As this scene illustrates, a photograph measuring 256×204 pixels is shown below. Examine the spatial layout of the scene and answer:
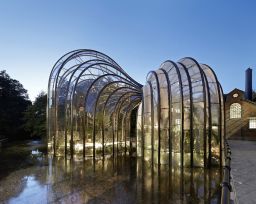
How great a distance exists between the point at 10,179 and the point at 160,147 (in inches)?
308

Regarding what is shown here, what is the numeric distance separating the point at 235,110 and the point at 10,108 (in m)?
31.9

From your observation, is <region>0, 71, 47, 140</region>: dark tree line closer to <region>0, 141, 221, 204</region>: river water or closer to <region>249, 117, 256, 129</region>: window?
<region>0, 141, 221, 204</region>: river water

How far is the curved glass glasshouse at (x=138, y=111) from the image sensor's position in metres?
14.5

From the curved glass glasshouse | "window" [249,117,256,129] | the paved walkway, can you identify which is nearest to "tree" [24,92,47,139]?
the curved glass glasshouse

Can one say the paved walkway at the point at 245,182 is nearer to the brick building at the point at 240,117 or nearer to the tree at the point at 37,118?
the brick building at the point at 240,117

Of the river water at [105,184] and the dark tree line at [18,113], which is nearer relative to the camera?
the river water at [105,184]

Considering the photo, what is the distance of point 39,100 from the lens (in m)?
34.2

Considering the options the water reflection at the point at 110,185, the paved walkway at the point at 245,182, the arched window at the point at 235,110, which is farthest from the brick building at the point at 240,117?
the water reflection at the point at 110,185

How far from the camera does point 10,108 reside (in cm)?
3866

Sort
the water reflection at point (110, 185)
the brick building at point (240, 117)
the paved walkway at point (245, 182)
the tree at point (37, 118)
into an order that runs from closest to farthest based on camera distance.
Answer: the paved walkway at point (245, 182) → the water reflection at point (110, 185) → the tree at point (37, 118) → the brick building at point (240, 117)

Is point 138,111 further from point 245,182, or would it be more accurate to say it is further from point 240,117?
point 240,117

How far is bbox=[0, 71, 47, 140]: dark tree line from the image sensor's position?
32.5 m

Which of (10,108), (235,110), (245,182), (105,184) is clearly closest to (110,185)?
(105,184)

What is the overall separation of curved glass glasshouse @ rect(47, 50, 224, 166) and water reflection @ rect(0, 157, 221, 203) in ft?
4.66
